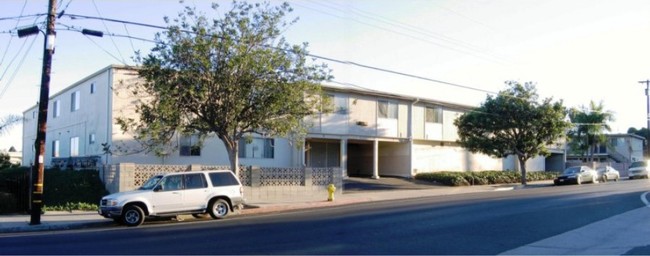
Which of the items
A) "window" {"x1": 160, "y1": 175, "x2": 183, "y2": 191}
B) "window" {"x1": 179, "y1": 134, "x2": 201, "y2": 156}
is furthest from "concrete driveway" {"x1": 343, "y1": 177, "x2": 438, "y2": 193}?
"window" {"x1": 160, "y1": 175, "x2": 183, "y2": 191}

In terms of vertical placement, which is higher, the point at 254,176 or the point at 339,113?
the point at 339,113

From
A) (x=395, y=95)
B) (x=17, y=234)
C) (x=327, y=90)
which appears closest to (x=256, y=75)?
(x=17, y=234)

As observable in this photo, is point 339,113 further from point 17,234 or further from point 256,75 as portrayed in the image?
point 17,234

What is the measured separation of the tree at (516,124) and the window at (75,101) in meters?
24.2

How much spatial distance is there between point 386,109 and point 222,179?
68.9ft

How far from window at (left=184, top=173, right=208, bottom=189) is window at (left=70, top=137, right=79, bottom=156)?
1612 cm

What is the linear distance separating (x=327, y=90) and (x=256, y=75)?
13.9 meters

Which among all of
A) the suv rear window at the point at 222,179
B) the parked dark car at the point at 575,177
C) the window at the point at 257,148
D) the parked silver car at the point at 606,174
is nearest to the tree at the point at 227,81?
the suv rear window at the point at 222,179

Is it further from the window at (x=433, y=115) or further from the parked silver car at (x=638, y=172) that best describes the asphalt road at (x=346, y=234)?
the parked silver car at (x=638, y=172)

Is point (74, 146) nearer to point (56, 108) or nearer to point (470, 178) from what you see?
point (56, 108)

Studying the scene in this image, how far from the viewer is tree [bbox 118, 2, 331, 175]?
19.8 m

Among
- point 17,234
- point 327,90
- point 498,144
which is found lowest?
point 17,234

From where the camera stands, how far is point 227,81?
66.2ft

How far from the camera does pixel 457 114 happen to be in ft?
143
